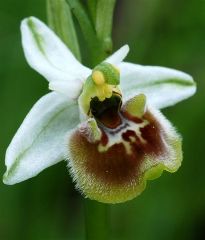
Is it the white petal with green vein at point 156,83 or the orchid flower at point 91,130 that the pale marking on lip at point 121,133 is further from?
the white petal with green vein at point 156,83

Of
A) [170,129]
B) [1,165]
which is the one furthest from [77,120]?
[1,165]

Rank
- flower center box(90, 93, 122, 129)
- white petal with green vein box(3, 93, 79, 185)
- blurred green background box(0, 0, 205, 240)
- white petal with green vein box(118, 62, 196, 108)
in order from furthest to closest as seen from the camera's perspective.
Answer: blurred green background box(0, 0, 205, 240)
white petal with green vein box(118, 62, 196, 108)
flower center box(90, 93, 122, 129)
white petal with green vein box(3, 93, 79, 185)

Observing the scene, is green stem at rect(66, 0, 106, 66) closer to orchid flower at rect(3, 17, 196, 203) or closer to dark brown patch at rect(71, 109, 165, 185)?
orchid flower at rect(3, 17, 196, 203)

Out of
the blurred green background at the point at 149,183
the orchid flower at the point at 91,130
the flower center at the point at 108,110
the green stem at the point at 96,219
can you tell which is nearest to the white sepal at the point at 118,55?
the orchid flower at the point at 91,130

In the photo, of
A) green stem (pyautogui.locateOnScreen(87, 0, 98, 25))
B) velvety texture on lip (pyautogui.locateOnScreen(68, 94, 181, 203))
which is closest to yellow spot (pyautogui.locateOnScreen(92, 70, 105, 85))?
velvety texture on lip (pyautogui.locateOnScreen(68, 94, 181, 203))

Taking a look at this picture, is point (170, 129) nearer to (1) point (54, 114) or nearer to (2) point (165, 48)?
(1) point (54, 114)

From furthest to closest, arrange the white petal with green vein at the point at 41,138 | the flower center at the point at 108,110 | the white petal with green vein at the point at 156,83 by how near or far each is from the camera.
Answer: the white petal with green vein at the point at 156,83
the flower center at the point at 108,110
the white petal with green vein at the point at 41,138

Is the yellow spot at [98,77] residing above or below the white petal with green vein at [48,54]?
below
